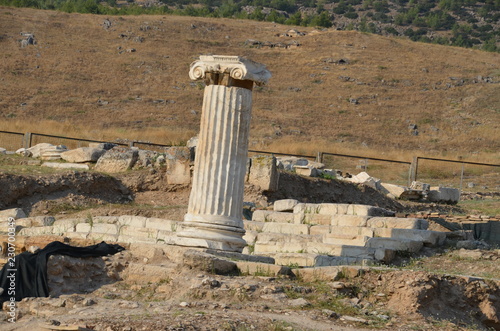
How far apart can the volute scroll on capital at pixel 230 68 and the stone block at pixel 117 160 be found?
9591 millimetres

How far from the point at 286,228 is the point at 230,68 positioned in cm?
402

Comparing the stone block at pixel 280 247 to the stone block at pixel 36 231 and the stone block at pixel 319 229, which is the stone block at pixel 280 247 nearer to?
the stone block at pixel 319 229

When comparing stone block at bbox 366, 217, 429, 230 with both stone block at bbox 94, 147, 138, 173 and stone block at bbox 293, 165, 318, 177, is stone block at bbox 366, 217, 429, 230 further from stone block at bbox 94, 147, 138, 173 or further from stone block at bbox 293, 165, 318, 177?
stone block at bbox 94, 147, 138, 173

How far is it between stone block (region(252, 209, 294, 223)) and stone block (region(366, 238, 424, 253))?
2.70m

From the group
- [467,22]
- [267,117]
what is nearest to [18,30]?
[267,117]

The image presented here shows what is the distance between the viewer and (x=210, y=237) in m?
11.5

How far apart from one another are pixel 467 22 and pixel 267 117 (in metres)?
67.4

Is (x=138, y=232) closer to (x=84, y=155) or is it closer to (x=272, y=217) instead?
(x=272, y=217)

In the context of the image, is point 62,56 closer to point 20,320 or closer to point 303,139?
point 303,139

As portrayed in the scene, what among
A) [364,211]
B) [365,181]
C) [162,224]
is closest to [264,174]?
[365,181]

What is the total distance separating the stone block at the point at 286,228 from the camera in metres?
14.9

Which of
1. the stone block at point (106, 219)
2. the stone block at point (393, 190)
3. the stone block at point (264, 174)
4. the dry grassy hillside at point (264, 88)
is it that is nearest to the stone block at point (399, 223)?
the stone block at point (106, 219)

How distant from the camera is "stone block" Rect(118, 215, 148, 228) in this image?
1497cm

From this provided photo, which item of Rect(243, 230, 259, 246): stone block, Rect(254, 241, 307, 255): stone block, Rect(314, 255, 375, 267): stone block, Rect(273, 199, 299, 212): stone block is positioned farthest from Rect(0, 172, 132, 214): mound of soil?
Rect(314, 255, 375, 267): stone block
